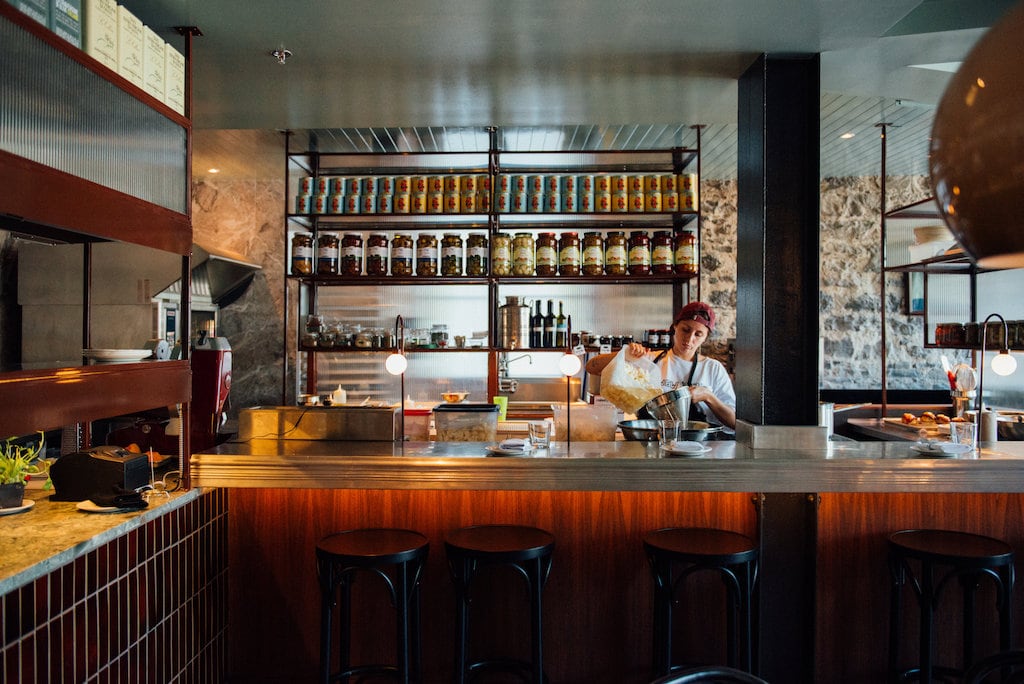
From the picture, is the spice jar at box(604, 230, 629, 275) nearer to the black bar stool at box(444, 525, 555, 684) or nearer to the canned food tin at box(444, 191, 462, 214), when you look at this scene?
the canned food tin at box(444, 191, 462, 214)

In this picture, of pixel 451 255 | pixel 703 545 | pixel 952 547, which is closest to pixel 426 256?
pixel 451 255

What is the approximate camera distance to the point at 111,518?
207cm

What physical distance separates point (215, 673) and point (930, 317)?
20.5 feet

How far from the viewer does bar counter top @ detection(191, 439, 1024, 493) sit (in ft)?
8.54

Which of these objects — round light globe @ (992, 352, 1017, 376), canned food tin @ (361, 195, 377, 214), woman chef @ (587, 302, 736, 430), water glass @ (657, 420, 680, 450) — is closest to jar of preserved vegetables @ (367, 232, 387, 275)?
canned food tin @ (361, 195, 377, 214)

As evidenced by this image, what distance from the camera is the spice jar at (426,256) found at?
4.92 metres

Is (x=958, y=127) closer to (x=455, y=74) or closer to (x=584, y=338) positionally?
(x=455, y=74)

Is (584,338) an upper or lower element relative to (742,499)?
upper

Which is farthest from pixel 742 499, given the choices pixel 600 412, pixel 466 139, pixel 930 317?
pixel 930 317

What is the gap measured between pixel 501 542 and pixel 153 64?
1991 mm

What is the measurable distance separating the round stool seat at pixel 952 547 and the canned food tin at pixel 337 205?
13.1 ft

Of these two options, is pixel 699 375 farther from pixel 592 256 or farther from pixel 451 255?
pixel 451 255

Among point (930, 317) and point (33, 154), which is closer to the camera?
point (33, 154)

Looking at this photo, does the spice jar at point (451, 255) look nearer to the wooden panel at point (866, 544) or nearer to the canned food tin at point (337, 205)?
the canned food tin at point (337, 205)
